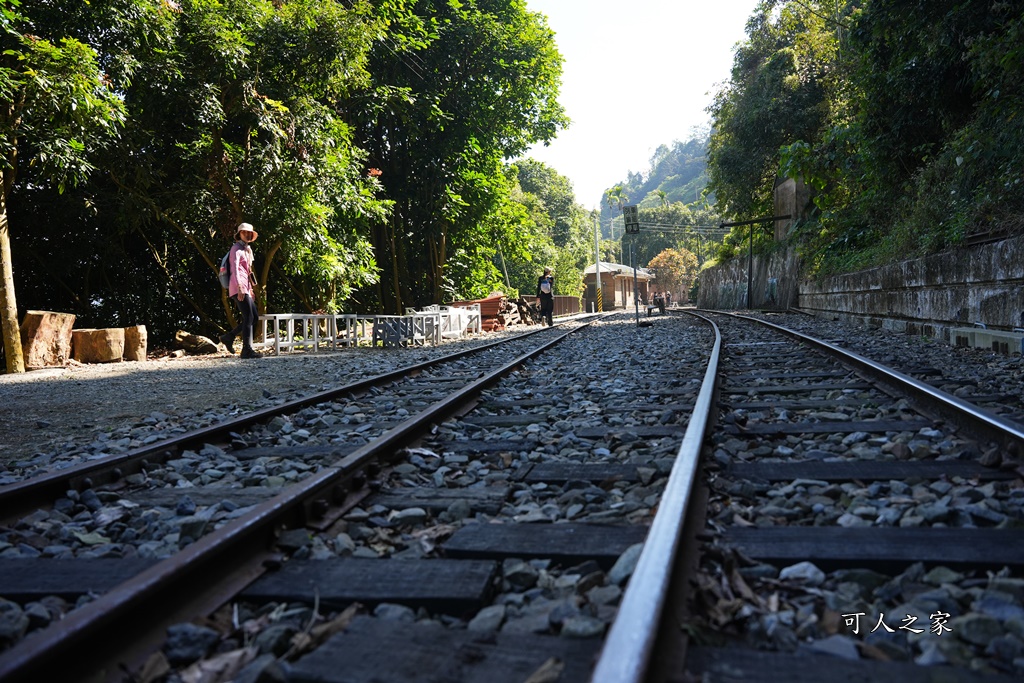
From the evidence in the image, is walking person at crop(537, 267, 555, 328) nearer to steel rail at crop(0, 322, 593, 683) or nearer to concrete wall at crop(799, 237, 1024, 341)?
concrete wall at crop(799, 237, 1024, 341)

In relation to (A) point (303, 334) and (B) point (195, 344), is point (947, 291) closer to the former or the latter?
(A) point (303, 334)

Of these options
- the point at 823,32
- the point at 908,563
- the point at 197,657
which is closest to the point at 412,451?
the point at 197,657

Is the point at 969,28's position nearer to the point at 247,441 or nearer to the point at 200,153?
the point at 247,441

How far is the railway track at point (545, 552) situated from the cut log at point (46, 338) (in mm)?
6643

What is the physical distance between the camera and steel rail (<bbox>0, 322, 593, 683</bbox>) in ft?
4.31

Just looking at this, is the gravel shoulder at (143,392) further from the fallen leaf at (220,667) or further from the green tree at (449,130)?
the green tree at (449,130)

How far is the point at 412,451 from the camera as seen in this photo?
344 cm

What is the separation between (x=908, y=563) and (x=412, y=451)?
2.22m

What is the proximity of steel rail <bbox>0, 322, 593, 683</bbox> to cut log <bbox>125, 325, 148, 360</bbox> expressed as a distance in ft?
30.0

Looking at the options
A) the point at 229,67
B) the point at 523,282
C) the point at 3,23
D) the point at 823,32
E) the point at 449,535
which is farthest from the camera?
the point at 523,282

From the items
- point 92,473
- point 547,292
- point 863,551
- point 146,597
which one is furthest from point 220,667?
point 547,292

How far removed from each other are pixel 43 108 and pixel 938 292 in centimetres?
1063

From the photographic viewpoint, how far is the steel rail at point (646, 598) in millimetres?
1166

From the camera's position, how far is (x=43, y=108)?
304 inches
